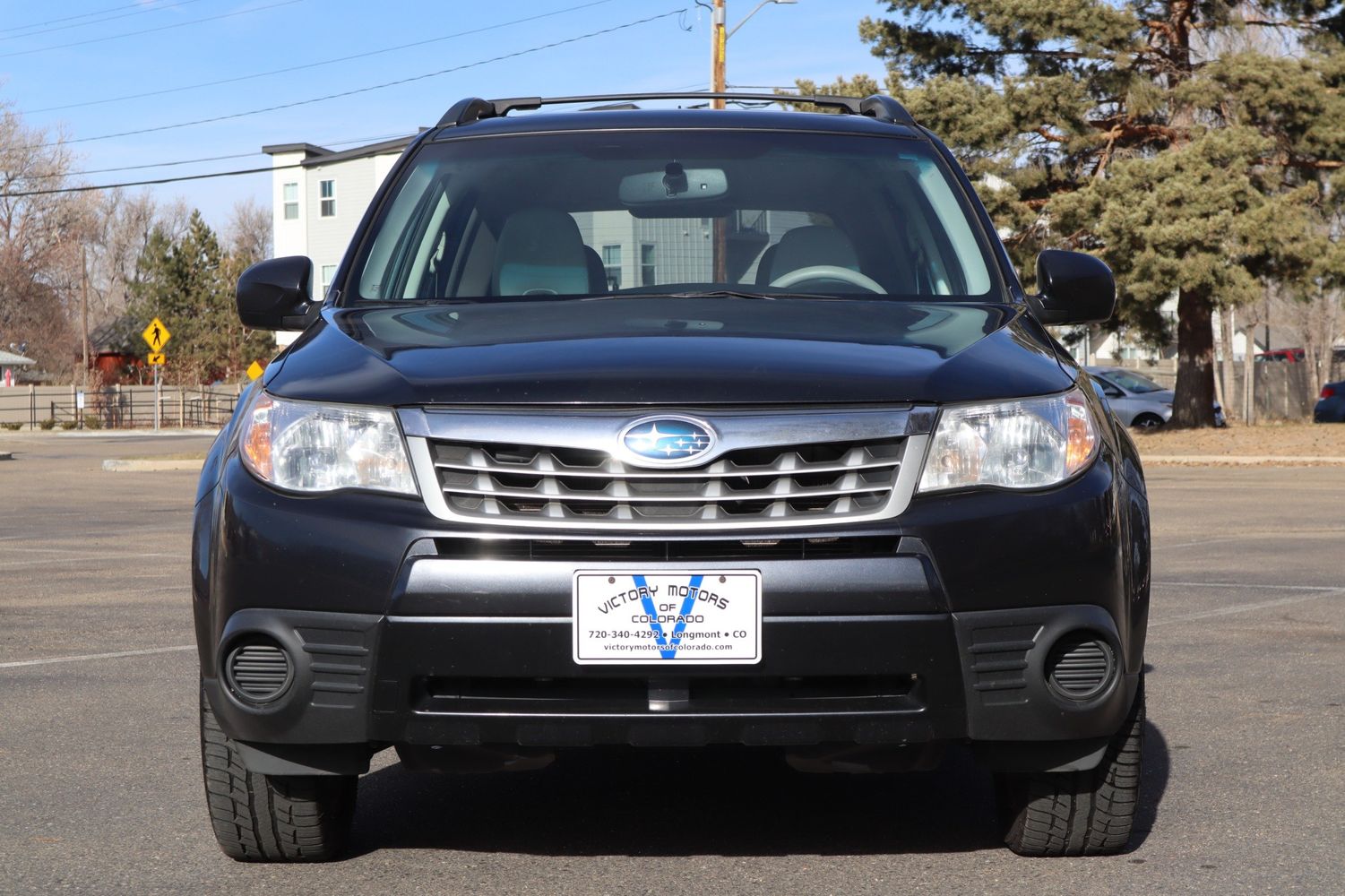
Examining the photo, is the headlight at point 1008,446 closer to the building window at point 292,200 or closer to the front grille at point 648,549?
the front grille at point 648,549

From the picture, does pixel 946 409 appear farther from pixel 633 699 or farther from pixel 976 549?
pixel 633 699

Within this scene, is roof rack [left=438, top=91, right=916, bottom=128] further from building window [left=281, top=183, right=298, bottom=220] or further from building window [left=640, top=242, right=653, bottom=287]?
building window [left=281, top=183, right=298, bottom=220]

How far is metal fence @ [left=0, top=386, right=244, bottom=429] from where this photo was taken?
57.7 meters

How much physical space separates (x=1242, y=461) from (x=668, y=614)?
81.2ft

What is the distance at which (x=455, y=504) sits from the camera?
341cm

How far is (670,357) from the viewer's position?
3.61 metres

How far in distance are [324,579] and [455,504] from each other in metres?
0.29

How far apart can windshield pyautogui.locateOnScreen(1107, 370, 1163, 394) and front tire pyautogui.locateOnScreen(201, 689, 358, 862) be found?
3625 centimetres

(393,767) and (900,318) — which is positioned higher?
Answer: (900,318)

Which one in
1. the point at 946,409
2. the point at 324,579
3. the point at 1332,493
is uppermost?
the point at 946,409

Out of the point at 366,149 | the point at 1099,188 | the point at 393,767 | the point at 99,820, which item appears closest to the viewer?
the point at 99,820

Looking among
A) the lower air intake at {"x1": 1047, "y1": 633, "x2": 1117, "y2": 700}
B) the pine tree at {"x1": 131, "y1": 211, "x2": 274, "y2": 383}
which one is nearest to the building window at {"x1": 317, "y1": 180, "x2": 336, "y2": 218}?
the pine tree at {"x1": 131, "y1": 211, "x2": 274, "y2": 383}

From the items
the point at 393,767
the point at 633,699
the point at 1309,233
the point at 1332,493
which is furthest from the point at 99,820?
the point at 1309,233

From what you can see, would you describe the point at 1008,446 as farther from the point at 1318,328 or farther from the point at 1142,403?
the point at 1318,328
